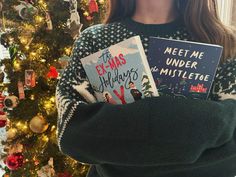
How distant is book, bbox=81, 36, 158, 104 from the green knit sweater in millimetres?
57

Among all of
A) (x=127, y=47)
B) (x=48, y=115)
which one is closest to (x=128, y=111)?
(x=127, y=47)

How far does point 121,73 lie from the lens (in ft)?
2.24

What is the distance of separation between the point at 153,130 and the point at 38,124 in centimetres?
123

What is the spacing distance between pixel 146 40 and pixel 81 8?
1143 millimetres

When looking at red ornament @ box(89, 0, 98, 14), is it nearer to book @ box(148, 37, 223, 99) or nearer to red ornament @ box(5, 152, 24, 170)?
red ornament @ box(5, 152, 24, 170)

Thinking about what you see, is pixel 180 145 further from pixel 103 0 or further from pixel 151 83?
pixel 103 0

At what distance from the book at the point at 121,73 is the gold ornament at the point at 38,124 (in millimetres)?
1074

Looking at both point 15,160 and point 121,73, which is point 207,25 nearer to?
point 121,73

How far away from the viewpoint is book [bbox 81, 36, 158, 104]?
66cm

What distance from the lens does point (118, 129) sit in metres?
0.60

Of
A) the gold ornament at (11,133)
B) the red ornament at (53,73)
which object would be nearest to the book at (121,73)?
the red ornament at (53,73)

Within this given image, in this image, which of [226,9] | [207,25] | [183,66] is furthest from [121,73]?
[226,9]

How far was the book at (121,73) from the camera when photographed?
0.66 m

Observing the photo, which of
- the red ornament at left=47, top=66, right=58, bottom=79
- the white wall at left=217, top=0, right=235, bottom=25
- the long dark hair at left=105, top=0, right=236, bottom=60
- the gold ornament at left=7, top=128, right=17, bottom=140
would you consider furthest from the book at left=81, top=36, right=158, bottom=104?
the white wall at left=217, top=0, right=235, bottom=25
